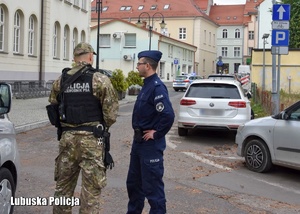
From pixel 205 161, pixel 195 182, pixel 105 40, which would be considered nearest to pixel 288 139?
pixel 195 182

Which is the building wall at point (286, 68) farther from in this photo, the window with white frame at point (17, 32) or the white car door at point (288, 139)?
the white car door at point (288, 139)

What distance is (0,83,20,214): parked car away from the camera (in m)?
4.74

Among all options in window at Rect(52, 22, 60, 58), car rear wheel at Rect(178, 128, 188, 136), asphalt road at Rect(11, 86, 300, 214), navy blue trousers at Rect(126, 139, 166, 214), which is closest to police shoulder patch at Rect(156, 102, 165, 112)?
navy blue trousers at Rect(126, 139, 166, 214)

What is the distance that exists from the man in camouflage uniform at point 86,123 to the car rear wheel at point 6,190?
609mm

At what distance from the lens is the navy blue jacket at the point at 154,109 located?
495cm

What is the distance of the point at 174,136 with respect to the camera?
13.1 metres

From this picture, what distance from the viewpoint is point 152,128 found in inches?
198

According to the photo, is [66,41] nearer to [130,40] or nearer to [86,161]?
[130,40]

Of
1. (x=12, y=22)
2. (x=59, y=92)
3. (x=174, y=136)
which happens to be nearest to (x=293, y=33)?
(x=12, y=22)

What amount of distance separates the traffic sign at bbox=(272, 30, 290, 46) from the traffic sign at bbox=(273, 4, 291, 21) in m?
0.34

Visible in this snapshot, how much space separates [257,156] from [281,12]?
5197 mm

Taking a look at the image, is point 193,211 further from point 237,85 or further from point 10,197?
point 237,85

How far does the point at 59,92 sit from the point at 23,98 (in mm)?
19990

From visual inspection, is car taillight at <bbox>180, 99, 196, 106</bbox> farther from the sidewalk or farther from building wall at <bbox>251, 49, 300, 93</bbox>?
building wall at <bbox>251, 49, 300, 93</bbox>
